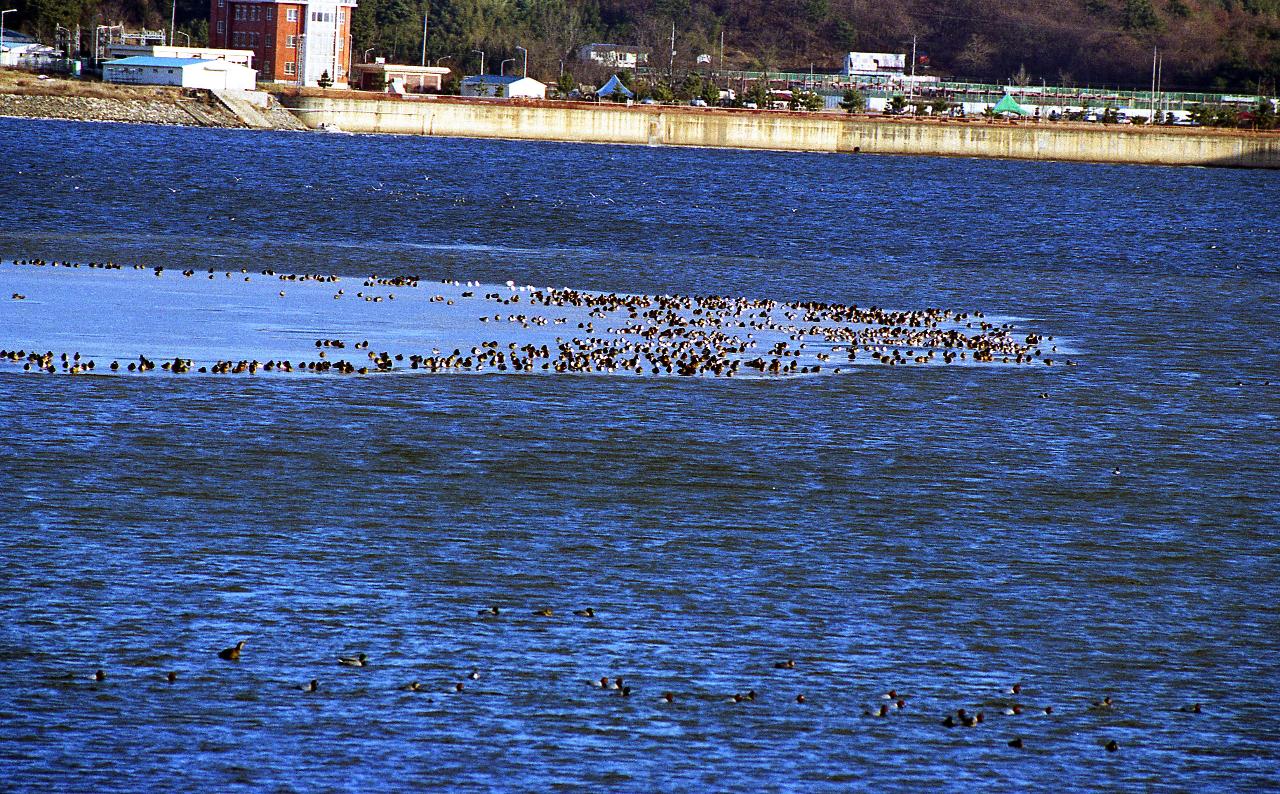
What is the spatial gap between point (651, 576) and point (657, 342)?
1393 centimetres

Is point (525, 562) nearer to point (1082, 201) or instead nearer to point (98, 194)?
point (98, 194)

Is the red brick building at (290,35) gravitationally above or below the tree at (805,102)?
above

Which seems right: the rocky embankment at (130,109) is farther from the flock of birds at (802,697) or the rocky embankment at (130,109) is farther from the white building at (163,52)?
the flock of birds at (802,697)

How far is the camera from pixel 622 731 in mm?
10352

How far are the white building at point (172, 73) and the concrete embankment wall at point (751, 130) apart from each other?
7420 mm

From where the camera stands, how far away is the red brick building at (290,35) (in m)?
181

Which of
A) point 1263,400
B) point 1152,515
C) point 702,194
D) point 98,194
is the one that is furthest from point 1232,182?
point 1152,515

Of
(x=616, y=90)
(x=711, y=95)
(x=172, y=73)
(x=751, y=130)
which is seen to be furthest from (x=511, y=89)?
(x=172, y=73)

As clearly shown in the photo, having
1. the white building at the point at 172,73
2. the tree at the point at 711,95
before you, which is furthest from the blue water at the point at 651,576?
the tree at the point at 711,95

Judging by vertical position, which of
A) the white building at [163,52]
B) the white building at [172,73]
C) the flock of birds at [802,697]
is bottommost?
the flock of birds at [802,697]

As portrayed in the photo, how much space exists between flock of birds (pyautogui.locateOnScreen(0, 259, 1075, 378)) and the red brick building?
149 meters

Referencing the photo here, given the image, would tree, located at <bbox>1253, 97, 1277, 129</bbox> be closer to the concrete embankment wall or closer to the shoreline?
the shoreline

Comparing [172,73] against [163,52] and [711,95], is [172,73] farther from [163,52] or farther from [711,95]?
[711,95]

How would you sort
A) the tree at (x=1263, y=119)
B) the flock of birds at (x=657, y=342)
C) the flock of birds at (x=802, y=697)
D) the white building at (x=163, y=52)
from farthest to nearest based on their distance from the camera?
the tree at (x=1263, y=119), the white building at (x=163, y=52), the flock of birds at (x=657, y=342), the flock of birds at (x=802, y=697)
